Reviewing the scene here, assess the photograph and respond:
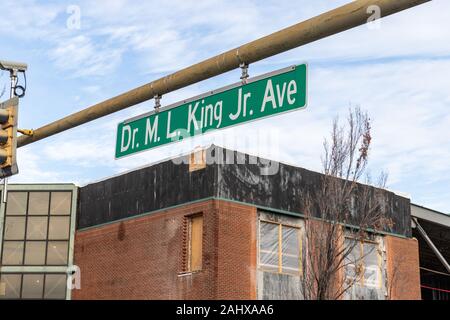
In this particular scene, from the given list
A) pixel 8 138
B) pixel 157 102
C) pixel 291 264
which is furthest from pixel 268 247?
pixel 157 102

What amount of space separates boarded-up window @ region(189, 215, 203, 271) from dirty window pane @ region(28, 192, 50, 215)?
993 cm

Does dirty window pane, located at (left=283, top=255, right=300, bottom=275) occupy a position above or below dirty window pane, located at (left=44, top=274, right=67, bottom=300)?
above

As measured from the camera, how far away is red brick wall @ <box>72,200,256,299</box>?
26.4m

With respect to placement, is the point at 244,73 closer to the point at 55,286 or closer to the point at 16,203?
the point at 55,286

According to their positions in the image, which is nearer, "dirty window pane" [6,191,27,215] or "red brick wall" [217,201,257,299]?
"red brick wall" [217,201,257,299]

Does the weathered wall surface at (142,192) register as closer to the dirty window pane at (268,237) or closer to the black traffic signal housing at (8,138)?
the dirty window pane at (268,237)

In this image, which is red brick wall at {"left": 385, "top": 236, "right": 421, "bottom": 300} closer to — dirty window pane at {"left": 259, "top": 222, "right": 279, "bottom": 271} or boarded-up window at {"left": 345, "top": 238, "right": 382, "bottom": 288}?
boarded-up window at {"left": 345, "top": 238, "right": 382, "bottom": 288}

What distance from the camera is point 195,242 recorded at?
2766cm

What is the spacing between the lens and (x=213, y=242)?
26375 millimetres

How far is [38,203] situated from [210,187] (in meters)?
11.5

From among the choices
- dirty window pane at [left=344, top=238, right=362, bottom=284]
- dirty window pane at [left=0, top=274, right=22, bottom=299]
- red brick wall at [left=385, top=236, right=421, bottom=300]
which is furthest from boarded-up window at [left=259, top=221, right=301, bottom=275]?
dirty window pane at [left=0, top=274, right=22, bottom=299]
